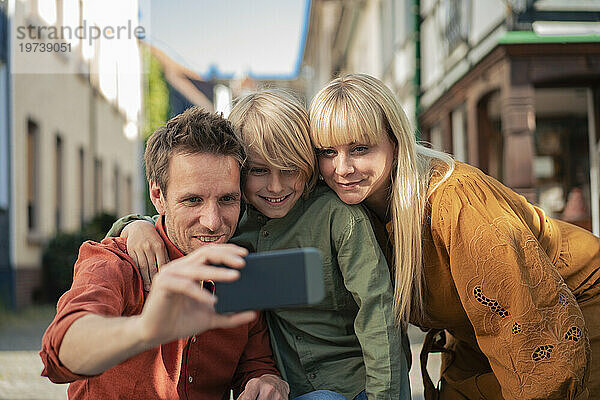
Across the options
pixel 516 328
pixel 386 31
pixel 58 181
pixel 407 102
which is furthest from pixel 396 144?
pixel 386 31

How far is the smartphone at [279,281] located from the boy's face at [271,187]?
4.52 ft

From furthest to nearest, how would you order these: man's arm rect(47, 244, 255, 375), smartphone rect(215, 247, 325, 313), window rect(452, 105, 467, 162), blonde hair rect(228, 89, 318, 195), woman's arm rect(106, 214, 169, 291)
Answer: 1. window rect(452, 105, 467, 162)
2. blonde hair rect(228, 89, 318, 195)
3. woman's arm rect(106, 214, 169, 291)
4. man's arm rect(47, 244, 255, 375)
5. smartphone rect(215, 247, 325, 313)

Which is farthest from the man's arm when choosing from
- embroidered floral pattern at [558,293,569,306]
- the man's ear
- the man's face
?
embroidered floral pattern at [558,293,569,306]

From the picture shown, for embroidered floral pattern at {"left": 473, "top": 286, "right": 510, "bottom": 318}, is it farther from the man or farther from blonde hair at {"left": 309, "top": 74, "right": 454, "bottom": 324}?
the man

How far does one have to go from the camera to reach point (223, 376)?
2609 millimetres

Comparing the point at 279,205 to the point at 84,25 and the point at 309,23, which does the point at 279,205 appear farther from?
the point at 309,23

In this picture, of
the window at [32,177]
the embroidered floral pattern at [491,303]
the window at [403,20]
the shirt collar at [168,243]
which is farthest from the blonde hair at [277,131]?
the window at [32,177]

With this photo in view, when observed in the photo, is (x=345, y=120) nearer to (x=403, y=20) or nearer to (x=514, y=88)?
(x=514, y=88)

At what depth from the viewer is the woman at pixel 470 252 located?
241cm

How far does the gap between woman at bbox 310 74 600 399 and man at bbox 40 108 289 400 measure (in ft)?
1.52

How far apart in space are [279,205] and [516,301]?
85cm

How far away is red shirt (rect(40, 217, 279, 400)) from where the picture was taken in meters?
2.05

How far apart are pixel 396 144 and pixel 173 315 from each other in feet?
4.89

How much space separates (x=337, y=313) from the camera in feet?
8.97
